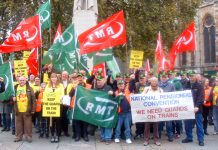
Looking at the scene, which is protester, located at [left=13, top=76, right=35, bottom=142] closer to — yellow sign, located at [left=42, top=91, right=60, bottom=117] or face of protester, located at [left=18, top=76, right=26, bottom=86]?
face of protester, located at [left=18, top=76, right=26, bottom=86]

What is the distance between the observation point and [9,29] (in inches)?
1128

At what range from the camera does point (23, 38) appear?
42.2 feet

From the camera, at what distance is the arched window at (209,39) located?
149ft

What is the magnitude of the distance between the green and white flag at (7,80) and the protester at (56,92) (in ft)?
3.93

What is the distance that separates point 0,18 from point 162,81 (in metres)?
20.3

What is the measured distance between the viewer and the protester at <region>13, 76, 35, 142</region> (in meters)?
11.2

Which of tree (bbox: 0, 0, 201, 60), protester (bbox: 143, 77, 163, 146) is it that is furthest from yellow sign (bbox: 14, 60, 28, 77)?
tree (bbox: 0, 0, 201, 60)

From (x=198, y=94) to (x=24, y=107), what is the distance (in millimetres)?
4570

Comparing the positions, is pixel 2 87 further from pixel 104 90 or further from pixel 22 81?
pixel 104 90

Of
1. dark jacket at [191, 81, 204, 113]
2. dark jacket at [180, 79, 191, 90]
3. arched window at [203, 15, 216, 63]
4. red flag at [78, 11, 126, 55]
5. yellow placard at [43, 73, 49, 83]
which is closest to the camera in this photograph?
dark jacket at [191, 81, 204, 113]

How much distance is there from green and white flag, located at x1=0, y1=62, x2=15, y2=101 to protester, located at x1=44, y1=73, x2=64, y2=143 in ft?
3.93

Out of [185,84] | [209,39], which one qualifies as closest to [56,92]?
[185,84]

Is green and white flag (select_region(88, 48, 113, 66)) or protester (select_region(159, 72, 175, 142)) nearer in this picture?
protester (select_region(159, 72, 175, 142))

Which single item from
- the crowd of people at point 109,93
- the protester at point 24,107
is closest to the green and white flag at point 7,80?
the crowd of people at point 109,93
